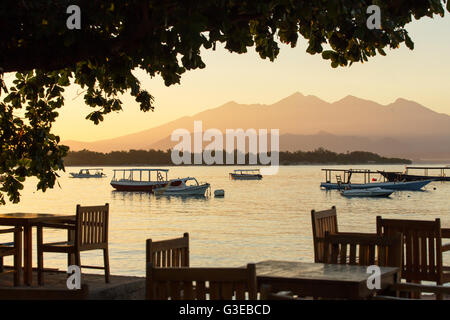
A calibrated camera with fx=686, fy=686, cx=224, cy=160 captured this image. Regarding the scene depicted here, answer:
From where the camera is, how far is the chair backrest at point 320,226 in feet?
19.9

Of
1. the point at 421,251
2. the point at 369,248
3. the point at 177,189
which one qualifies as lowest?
the point at 177,189

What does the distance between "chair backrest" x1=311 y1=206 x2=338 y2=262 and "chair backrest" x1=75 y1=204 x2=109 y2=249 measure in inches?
118

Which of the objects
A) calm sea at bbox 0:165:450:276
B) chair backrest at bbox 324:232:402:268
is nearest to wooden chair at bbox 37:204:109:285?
chair backrest at bbox 324:232:402:268

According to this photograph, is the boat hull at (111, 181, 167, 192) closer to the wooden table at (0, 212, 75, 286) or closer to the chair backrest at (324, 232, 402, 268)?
the wooden table at (0, 212, 75, 286)

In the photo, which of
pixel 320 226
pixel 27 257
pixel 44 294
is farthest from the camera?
pixel 27 257

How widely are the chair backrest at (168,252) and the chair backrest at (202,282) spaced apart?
1.03m

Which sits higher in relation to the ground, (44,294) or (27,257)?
(44,294)

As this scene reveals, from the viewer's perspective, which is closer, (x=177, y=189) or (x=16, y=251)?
(x=16, y=251)

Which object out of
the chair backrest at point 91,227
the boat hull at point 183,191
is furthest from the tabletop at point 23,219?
the boat hull at point 183,191

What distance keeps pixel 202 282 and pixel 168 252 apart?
4.60ft

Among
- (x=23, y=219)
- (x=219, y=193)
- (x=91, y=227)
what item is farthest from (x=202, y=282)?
(x=219, y=193)

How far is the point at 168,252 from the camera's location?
447cm

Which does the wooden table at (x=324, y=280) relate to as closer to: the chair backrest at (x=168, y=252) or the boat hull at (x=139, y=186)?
the chair backrest at (x=168, y=252)

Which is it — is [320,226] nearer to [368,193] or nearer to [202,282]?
[202,282]
